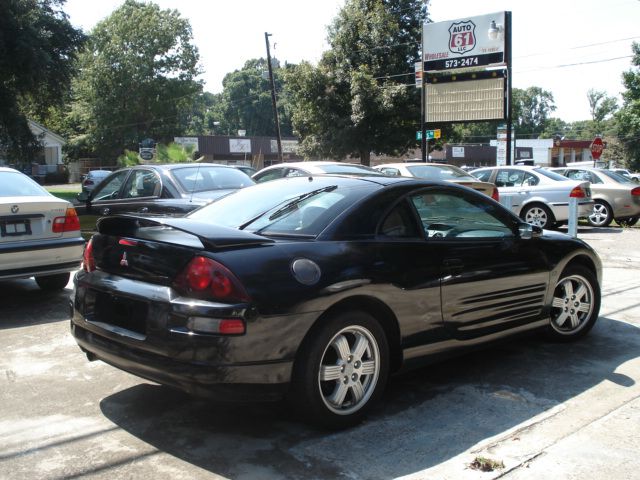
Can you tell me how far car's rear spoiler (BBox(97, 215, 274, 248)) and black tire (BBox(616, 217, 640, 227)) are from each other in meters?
14.5

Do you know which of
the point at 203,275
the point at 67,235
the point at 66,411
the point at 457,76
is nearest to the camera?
the point at 203,275

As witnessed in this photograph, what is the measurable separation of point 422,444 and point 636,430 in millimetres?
1325

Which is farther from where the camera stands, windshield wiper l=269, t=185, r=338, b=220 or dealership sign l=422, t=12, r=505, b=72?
dealership sign l=422, t=12, r=505, b=72

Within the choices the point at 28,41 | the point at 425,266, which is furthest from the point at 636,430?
the point at 28,41

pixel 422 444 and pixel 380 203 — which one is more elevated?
pixel 380 203

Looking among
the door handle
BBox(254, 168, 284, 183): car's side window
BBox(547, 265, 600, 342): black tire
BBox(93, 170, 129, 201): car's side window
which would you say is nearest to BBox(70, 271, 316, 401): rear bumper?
the door handle

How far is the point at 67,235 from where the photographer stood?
281 inches

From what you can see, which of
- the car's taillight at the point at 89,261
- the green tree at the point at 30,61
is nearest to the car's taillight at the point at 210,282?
the car's taillight at the point at 89,261

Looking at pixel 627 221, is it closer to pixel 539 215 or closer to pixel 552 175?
pixel 552 175

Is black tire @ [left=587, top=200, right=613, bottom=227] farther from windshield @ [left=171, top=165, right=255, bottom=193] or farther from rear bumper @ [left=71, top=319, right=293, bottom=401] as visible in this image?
rear bumper @ [left=71, top=319, right=293, bottom=401]

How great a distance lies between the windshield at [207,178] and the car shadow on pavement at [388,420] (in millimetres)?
4250

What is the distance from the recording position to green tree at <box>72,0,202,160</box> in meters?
58.6

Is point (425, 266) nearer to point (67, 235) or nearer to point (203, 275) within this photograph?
point (203, 275)

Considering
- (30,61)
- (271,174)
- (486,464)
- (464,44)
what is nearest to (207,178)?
(271,174)
